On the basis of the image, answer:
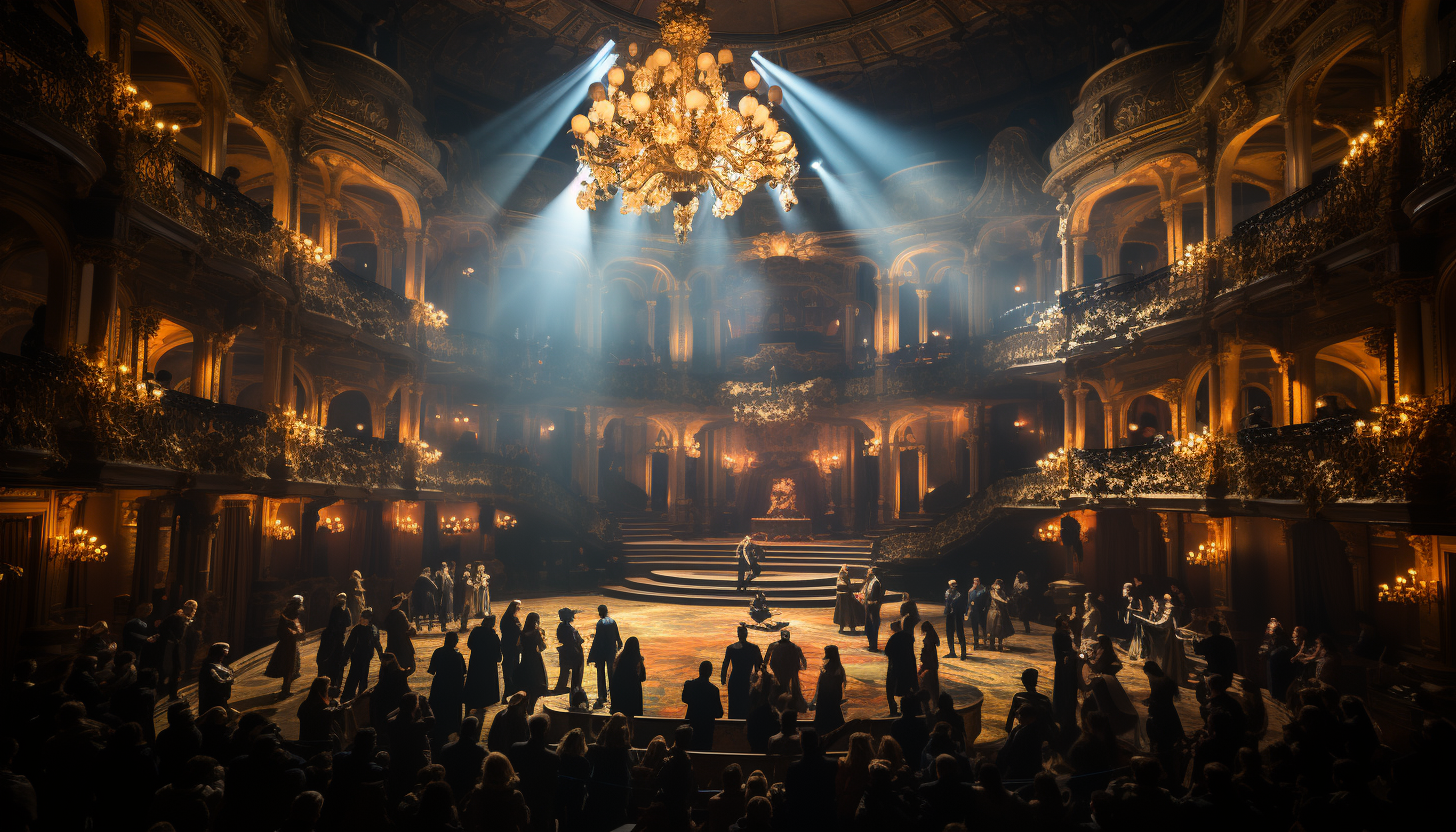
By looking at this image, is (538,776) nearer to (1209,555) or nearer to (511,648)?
(511,648)

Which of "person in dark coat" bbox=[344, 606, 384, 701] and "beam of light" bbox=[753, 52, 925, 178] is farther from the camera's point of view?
"beam of light" bbox=[753, 52, 925, 178]

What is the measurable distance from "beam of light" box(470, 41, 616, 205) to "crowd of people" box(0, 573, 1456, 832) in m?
19.9

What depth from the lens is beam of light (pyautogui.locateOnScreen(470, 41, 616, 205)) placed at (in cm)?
2653

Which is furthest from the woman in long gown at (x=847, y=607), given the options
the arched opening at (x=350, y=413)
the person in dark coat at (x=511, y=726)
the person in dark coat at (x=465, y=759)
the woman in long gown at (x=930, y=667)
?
the arched opening at (x=350, y=413)

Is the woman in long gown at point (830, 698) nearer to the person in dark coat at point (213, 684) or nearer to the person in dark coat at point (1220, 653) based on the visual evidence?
the person in dark coat at point (1220, 653)

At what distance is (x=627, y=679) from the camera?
30.6ft

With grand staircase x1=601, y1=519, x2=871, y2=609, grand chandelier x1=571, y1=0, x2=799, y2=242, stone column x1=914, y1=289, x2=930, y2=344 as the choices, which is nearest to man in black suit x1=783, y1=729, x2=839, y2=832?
grand chandelier x1=571, y1=0, x2=799, y2=242

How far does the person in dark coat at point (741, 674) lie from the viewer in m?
9.64

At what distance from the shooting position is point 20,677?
7500 mm

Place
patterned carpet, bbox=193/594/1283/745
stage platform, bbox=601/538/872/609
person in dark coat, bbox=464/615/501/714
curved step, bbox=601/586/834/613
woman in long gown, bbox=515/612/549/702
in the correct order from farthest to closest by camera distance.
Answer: stage platform, bbox=601/538/872/609, curved step, bbox=601/586/834/613, patterned carpet, bbox=193/594/1283/745, woman in long gown, bbox=515/612/549/702, person in dark coat, bbox=464/615/501/714

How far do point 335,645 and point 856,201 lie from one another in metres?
24.3

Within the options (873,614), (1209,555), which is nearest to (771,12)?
(873,614)

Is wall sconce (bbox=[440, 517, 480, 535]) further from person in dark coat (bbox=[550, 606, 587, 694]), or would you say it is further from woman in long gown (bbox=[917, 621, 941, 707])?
woman in long gown (bbox=[917, 621, 941, 707])

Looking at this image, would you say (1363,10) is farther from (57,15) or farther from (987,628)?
(57,15)
